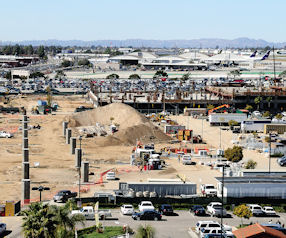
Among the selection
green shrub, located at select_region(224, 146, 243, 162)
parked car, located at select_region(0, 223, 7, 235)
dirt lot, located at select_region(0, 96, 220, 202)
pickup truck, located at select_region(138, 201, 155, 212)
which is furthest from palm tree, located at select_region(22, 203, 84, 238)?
green shrub, located at select_region(224, 146, 243, 162)

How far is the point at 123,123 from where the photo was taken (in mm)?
57469

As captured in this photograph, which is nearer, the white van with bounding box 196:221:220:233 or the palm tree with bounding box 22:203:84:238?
the palm tree with bounding box 22:203:84:238

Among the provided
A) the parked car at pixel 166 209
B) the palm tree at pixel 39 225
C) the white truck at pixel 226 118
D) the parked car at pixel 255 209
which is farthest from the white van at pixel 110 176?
the white truck at pixel 226 118

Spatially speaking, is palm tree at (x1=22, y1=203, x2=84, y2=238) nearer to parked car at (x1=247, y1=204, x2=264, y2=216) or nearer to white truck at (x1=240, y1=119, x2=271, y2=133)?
parked car at (x1=247, y1=204, x2=264, y2=216)

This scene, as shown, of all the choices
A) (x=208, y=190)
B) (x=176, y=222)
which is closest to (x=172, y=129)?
(x=208, y=190)

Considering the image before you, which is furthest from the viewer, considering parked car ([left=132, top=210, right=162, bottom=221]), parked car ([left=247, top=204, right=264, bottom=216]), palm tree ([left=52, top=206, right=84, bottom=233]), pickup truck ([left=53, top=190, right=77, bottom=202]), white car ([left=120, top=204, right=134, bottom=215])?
pickup truck ([left=53, top=190, right=77, bottom=202])

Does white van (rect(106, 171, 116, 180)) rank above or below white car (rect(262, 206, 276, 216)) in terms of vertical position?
below

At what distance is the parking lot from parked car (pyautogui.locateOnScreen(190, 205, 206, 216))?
0.20 metres

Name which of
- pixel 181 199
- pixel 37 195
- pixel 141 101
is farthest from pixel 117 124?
pixel 181 199

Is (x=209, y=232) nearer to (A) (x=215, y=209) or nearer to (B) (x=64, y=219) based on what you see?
(A) (x=215, y=209)

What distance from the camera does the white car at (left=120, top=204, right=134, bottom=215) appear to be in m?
26.1

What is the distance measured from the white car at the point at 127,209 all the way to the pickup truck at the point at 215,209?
11.4 ft

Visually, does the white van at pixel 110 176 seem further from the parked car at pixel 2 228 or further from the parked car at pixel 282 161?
the parked car at pixel 2 228

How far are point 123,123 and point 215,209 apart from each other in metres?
31.7
